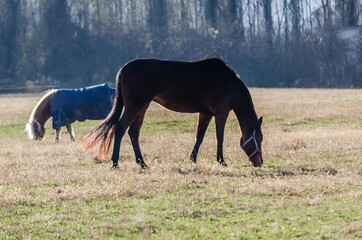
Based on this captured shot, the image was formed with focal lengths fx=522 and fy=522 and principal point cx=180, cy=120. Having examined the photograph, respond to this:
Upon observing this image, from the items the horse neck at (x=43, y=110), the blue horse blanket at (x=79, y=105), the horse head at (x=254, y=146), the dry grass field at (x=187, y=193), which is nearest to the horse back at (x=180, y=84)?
the horse head at (x=254, y=146)

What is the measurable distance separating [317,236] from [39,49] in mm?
52589

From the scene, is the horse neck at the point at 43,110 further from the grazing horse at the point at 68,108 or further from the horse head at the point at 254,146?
the horse head at the point at 254,146

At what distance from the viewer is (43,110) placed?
1361 centimetres

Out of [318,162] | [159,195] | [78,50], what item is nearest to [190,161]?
[318,162]

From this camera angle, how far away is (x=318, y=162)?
8.82 metres

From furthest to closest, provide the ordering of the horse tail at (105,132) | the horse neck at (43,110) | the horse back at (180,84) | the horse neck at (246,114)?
the horse neck at (43,110) → the horse neck at (246,114) → the horse tail at (105,132) → the horse back at (180,84)

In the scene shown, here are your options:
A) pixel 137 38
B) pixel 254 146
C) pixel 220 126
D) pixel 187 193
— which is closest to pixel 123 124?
pixel 220 126

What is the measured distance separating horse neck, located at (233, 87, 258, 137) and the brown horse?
2 centimetres

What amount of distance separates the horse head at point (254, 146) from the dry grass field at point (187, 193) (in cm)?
17

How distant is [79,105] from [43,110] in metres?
0.99

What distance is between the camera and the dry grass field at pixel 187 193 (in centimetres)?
512

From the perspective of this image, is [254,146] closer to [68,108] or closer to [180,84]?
[180,84]

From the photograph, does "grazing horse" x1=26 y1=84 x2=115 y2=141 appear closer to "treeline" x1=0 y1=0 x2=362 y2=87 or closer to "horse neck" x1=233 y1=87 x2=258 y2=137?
"horse neck" x1=233 y1=87 x2=258 y2=137

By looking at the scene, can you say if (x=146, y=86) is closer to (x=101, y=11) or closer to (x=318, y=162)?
(x=318, y=162)
